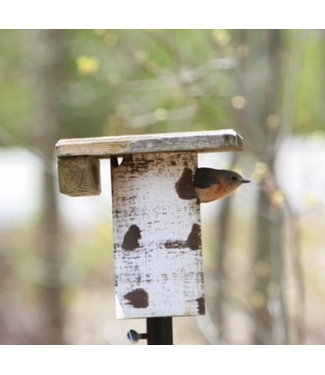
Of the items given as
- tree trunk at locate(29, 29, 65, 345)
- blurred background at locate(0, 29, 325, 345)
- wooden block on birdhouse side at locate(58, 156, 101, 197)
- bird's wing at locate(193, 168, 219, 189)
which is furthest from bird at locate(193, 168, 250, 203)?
tree trunk at locate(29, 29, 65, 345)

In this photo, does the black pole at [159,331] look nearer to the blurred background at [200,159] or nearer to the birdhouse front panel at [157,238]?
the birdhouse front panel at [157,238]

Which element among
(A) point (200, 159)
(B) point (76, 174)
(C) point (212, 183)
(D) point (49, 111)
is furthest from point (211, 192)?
(D) point (49, 111)

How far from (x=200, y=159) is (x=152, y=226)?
192 cm

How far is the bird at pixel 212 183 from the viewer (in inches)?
109

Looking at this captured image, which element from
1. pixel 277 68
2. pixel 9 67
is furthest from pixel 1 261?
pixel 277 68

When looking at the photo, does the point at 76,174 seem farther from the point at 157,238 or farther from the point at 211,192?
the point at 211,192

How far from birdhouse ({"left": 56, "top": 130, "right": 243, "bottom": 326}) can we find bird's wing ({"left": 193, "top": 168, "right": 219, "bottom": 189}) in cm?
2

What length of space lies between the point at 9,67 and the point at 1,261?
293cm

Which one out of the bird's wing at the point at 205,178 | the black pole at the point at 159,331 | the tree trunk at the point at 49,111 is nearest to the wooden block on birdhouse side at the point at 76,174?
the bird's wing at the point at 205,178

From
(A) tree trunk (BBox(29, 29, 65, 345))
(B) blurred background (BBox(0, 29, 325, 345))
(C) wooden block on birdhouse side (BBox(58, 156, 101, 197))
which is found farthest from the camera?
(A) tree trunk (BBox(29, 29, 65, 345))

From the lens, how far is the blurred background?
4383 mm

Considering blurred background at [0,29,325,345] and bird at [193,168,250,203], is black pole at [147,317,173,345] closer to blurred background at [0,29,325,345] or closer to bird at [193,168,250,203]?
bird at [193,168,250,203]
